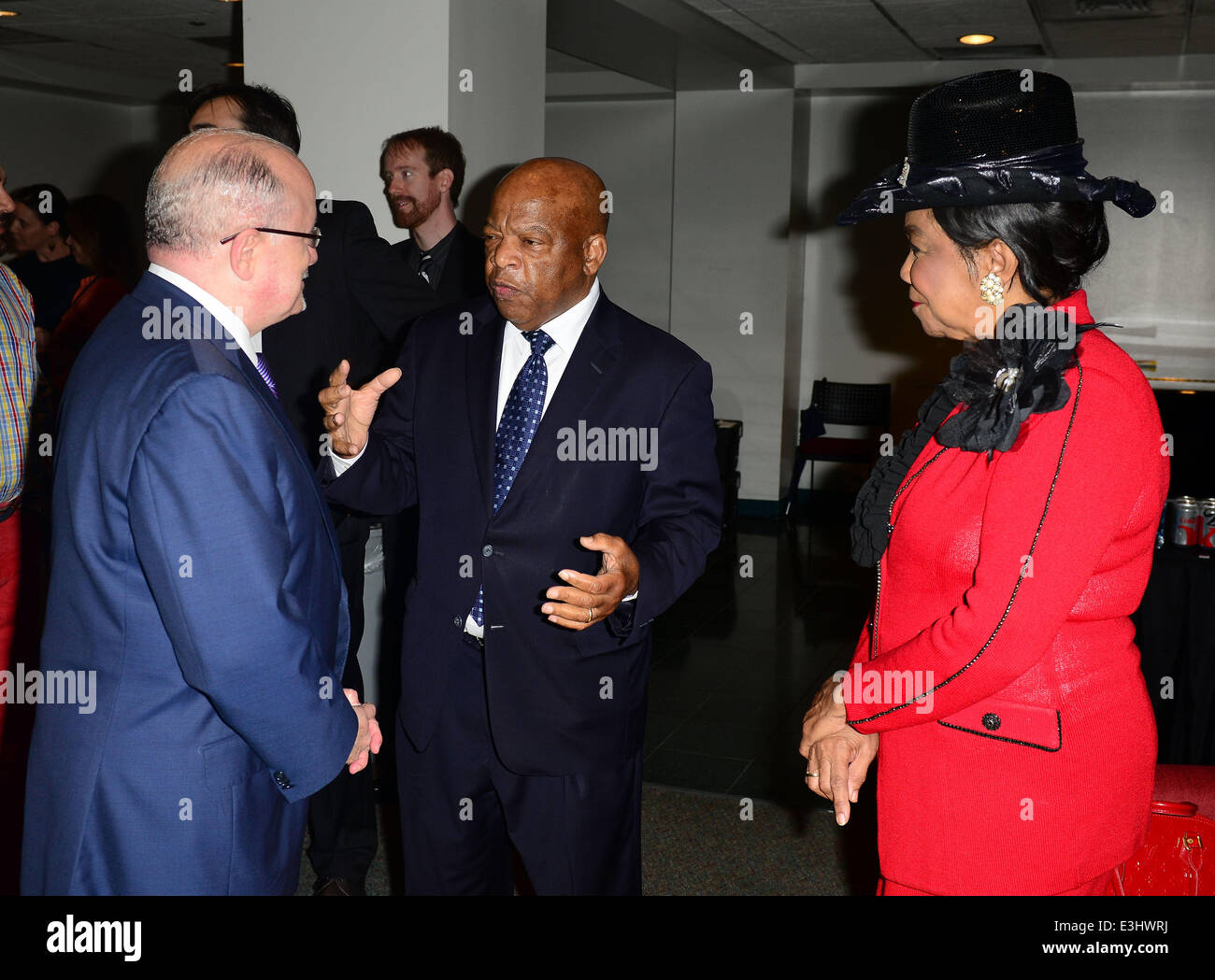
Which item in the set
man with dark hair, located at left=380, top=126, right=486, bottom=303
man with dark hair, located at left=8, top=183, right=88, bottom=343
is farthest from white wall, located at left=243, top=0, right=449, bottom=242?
man with dark hair, located at left=8, top=183, right=88, bottom=343

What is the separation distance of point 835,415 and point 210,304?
8.30 m

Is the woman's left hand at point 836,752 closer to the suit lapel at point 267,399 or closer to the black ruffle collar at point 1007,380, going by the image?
the black ruffle collar at point 1007,380

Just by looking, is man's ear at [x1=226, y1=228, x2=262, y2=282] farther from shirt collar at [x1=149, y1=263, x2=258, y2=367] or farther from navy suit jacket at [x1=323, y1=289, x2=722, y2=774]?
navy suit jacket at [x1=323, y1=289, x2=722, y2=774]

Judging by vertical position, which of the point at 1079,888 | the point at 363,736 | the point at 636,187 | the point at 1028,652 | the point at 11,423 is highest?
the point at 636,187

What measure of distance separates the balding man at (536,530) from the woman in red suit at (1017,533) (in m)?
0.61

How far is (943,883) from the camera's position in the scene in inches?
62.2

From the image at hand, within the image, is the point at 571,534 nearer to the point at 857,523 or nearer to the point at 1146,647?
the point at 857,523

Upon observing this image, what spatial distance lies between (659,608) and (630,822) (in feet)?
1.69

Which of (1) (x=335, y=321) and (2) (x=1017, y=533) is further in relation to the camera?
(1) (x=335, y=321)

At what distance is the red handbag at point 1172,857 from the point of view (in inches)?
73.2

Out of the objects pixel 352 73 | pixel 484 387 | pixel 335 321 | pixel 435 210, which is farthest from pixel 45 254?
pixel 484 387

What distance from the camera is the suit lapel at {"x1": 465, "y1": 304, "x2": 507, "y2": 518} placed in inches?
83.7

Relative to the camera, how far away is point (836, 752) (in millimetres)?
1670

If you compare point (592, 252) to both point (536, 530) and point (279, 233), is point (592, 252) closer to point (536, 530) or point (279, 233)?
point (536, 530)
